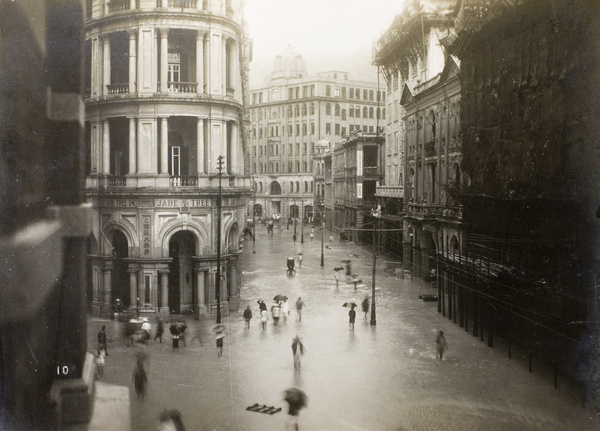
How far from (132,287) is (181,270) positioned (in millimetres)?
3148

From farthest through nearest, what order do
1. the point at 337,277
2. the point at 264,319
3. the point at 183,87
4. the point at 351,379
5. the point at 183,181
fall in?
the point at 337,277 < the point at 183,87 < the point at 183,181 < the point at 264,319 < the point at 351,379

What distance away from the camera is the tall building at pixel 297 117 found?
121ft

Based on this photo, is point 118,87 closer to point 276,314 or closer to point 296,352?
point 276,314

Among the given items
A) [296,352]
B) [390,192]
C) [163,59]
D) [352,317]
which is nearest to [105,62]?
[163,59]

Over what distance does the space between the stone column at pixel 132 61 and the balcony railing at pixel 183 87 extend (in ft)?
5.70

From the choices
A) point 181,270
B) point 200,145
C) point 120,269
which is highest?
point 200,145

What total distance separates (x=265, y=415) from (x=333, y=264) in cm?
3506

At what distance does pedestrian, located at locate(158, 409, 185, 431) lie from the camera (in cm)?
1806

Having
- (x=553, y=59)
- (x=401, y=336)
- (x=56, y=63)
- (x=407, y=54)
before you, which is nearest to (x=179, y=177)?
(x=401, y=336)

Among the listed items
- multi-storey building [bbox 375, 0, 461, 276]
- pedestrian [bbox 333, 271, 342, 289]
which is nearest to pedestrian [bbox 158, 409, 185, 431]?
multi-storey building [bbox 375, 0, 461, 276]

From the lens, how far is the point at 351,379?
22516 mm

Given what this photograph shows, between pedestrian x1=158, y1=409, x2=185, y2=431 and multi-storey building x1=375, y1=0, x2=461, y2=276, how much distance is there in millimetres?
21224

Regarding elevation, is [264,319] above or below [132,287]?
below

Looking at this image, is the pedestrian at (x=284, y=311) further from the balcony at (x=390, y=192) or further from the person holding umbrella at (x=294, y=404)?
the balcony at (x=390, y=192)
